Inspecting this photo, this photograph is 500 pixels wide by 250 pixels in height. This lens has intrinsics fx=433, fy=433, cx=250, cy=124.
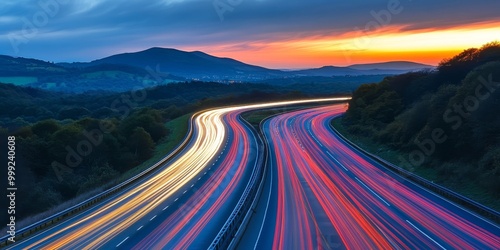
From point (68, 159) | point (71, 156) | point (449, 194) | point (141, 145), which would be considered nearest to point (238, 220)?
point (449, 194)

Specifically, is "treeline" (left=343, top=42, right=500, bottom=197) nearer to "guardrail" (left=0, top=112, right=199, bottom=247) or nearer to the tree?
"guardrail" (left=0, top=112, right=199, bottom=247)

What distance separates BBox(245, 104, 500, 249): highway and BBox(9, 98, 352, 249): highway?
2822 mm

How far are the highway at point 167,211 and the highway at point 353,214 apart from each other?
282cm

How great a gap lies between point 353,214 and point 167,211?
37.8 ft

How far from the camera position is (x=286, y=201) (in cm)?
2855

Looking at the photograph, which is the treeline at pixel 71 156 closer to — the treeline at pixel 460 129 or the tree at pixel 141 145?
the tree at pixel 141 145

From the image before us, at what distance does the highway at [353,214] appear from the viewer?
20.0 m

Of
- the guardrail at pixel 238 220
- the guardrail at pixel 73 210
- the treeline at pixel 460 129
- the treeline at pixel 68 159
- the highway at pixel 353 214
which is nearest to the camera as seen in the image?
the guardrail at pixel 238 220

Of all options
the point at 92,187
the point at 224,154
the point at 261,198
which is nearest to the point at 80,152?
the point at 92,187

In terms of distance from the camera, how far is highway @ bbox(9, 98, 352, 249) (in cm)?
2145

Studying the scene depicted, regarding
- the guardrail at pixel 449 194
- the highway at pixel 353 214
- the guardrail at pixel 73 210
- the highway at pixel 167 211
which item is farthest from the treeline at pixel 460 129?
the guardrail at pixel 73 210

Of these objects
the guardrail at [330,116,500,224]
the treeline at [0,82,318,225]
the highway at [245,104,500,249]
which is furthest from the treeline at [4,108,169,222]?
the guardrail at [330,116,500,224]

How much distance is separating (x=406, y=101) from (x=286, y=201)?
40462mm

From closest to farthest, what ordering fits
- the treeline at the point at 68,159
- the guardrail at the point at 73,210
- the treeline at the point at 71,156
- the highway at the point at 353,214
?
1. the highway at the point at 353,214
2. the guardrail at the point at 73,210
3. the treeline at the point at 68,159
4. the treeline at the point at 71,156
